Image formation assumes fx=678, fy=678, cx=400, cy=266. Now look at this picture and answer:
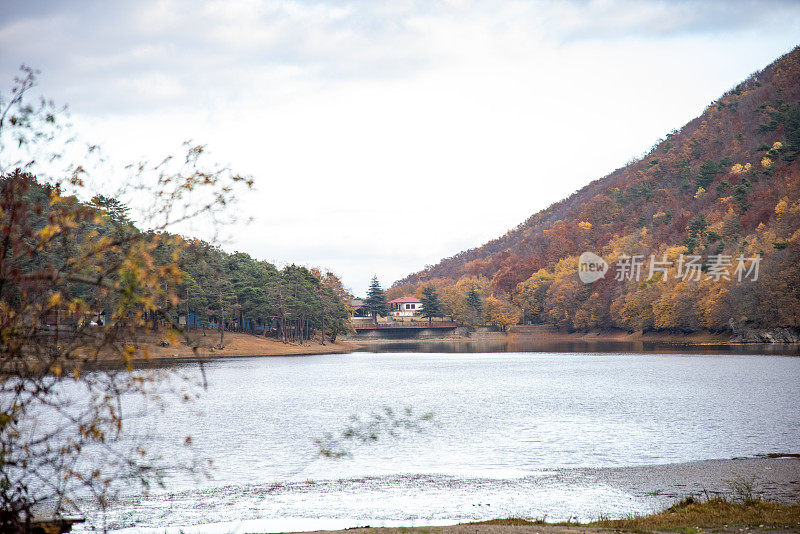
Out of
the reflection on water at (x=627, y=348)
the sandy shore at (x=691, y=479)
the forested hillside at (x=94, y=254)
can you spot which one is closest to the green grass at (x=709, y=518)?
the sandy shore at (x=691, y=479)

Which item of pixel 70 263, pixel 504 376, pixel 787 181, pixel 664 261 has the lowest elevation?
pixel 504 376

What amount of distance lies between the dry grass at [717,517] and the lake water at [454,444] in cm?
164

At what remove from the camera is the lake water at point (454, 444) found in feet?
52.2

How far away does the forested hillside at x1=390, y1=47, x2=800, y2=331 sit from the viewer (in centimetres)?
9044

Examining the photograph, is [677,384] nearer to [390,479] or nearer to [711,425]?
[711,425]

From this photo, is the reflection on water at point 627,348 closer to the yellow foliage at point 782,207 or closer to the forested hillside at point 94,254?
the yellow foliage at point 782,207

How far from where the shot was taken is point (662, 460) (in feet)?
70.7

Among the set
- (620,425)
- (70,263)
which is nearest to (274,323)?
(620,425)

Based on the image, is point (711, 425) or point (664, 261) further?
point (664, 261)

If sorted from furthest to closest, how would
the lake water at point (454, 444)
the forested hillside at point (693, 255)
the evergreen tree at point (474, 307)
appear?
the evergreen tree at point (474, 307) → the forested hillside at point (693, 255) → the lake water at point (454, 444)

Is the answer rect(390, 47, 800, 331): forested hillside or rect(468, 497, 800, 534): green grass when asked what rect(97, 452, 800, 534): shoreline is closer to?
rect(468, 497, 800, 534): green grass

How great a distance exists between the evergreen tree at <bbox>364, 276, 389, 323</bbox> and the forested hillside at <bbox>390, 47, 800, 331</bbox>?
682 inches

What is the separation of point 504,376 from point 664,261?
76641 millimetres

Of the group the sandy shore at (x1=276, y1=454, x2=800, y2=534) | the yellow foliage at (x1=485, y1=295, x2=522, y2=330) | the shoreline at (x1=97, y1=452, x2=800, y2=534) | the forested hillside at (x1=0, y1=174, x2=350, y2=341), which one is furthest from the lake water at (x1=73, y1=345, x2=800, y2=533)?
the yellow foliage at (x1=485, y1=295, x2=522, y2=330)
